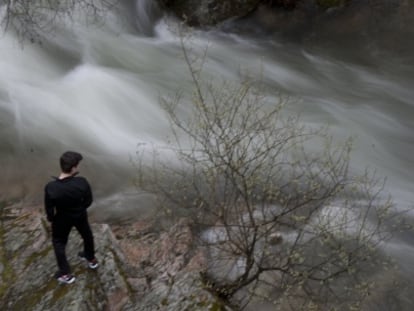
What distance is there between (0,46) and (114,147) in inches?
167

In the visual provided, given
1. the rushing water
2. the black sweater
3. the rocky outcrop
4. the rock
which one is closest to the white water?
the rushing water

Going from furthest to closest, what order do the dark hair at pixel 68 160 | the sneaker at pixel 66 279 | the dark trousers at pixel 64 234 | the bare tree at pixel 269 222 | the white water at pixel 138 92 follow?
the white water at pixel 138 92 < the bare tree at pixel 269 222 < the sneaker at pixel 66 279 < the dark trousers at pixel 64 234 < the dark hair at pixel 68 160

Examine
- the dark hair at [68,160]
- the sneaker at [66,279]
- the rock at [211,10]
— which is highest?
the rock at [211,10]

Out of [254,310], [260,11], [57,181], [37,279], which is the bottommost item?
[254,310]

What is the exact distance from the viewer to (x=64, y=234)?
16.6 feet

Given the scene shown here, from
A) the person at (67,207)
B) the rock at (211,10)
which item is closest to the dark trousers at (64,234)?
the person at (67,207)

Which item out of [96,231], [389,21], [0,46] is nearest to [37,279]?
[96,231]

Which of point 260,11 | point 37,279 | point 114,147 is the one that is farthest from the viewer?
point 260,11

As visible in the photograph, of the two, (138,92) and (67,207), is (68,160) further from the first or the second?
(138,92)

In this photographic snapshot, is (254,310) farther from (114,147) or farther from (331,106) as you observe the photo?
(331,106)

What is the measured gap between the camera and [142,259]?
618cm

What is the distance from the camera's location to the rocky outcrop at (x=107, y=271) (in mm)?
5008

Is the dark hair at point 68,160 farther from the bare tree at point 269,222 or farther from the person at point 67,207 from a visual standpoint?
the bare tree at point 269,222

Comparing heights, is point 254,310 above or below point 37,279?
below
